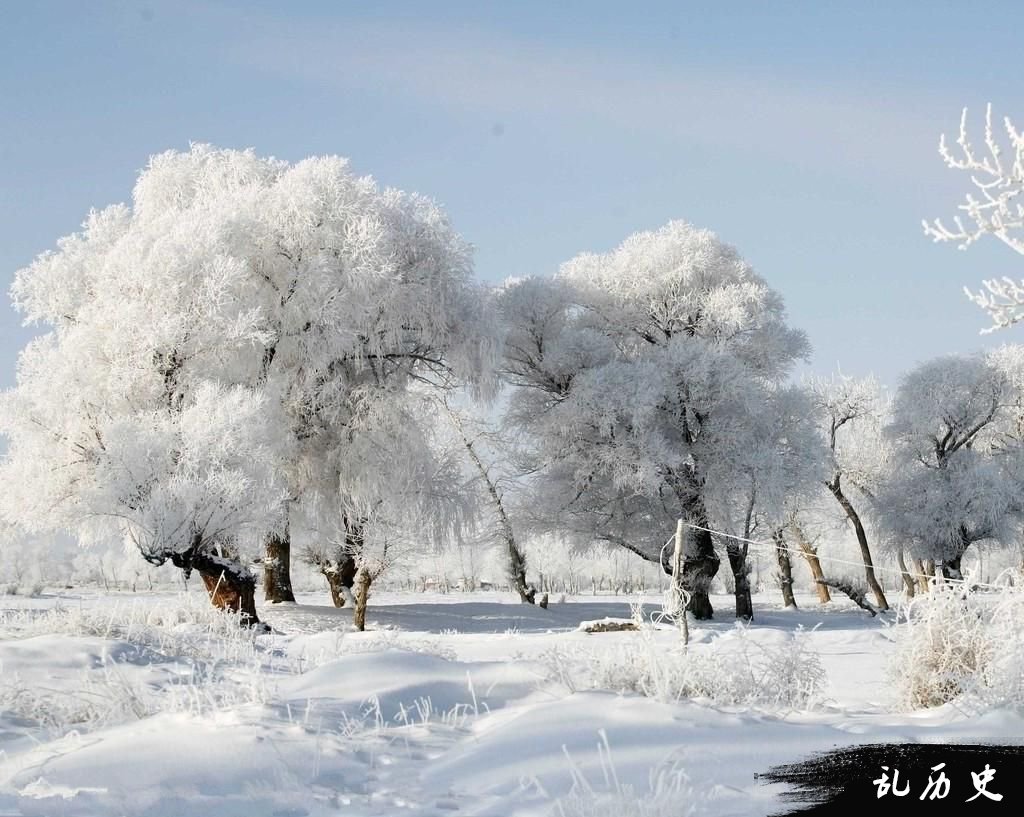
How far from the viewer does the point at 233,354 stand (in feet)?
68.0

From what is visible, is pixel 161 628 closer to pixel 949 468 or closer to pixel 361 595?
pixel 361 595

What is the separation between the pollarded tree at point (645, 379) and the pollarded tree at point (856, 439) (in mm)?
8329

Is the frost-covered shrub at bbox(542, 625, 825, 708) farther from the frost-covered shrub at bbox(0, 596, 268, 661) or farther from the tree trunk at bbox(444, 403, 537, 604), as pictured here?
the tree trunk at bbox(444, 403, 537, 604)

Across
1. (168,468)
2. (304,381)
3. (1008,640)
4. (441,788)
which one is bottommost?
(441,788)

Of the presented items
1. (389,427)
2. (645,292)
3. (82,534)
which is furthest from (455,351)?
(82,534)

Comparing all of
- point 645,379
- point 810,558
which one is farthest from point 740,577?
point 810,558

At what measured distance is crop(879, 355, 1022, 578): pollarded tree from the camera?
3108 cm

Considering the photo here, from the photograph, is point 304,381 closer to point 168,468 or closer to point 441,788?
point 168,468

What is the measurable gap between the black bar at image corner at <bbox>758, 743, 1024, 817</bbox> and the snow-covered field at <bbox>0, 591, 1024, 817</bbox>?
0.49 ft

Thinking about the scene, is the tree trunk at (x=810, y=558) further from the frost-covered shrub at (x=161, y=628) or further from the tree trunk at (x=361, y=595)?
the frost-covered shrub at (x=161, y=628)

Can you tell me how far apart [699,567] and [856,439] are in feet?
54.0

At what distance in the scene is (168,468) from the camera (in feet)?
58.0

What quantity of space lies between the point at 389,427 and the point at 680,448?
8248mm

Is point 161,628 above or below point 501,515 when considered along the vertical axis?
below
